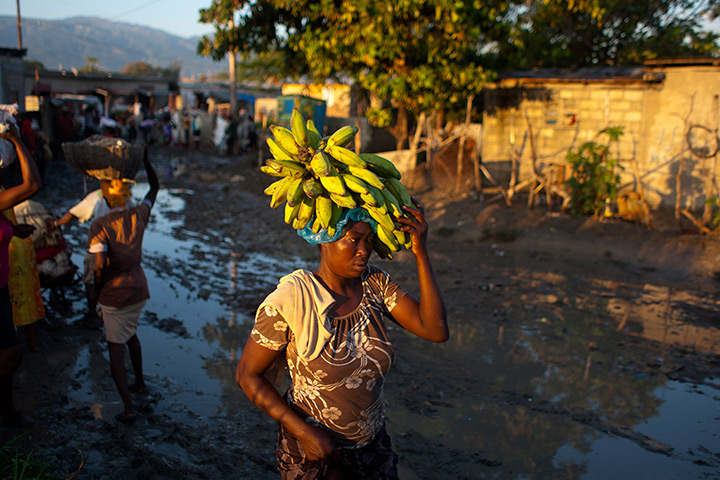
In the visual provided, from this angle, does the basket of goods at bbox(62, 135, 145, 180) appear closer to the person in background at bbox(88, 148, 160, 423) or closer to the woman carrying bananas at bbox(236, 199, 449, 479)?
the person in background at bbox(88, 148, 160, 423)

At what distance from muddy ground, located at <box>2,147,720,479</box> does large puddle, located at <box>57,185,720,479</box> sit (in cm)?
2

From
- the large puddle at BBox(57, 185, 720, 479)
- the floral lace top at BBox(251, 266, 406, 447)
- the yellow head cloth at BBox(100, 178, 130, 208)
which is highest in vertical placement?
the yellow head cloth at BBox(100, 178, 130, 208)

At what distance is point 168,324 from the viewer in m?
5.98

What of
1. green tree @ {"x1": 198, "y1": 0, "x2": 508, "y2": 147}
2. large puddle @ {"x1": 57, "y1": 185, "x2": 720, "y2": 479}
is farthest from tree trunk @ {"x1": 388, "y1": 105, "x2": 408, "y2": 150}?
large puddle @ {"x1": 57, "y1": 185, "x2": 720, "y2": 479}

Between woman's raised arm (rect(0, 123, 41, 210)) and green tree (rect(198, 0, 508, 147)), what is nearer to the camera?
woman's raised arm (rect(0, 123, 41, 210))

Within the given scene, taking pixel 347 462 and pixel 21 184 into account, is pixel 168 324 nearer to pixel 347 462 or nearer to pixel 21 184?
pixel 21 184

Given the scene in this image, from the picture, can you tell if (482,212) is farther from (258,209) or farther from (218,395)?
(218,395)

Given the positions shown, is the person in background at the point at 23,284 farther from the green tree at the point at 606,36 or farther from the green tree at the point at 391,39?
the green tree at the point at 606,36

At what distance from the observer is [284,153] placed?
2295 mm

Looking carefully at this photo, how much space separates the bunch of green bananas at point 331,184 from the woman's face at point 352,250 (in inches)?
2.4

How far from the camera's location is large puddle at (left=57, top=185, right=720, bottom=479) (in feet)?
12.3

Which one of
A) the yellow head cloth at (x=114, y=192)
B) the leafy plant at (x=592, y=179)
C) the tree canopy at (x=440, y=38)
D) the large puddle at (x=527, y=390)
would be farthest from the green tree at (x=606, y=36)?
the yellow head cloth at (x=114, y=192)

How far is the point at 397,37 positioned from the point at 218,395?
29.0 feet

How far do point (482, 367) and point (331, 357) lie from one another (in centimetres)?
334
